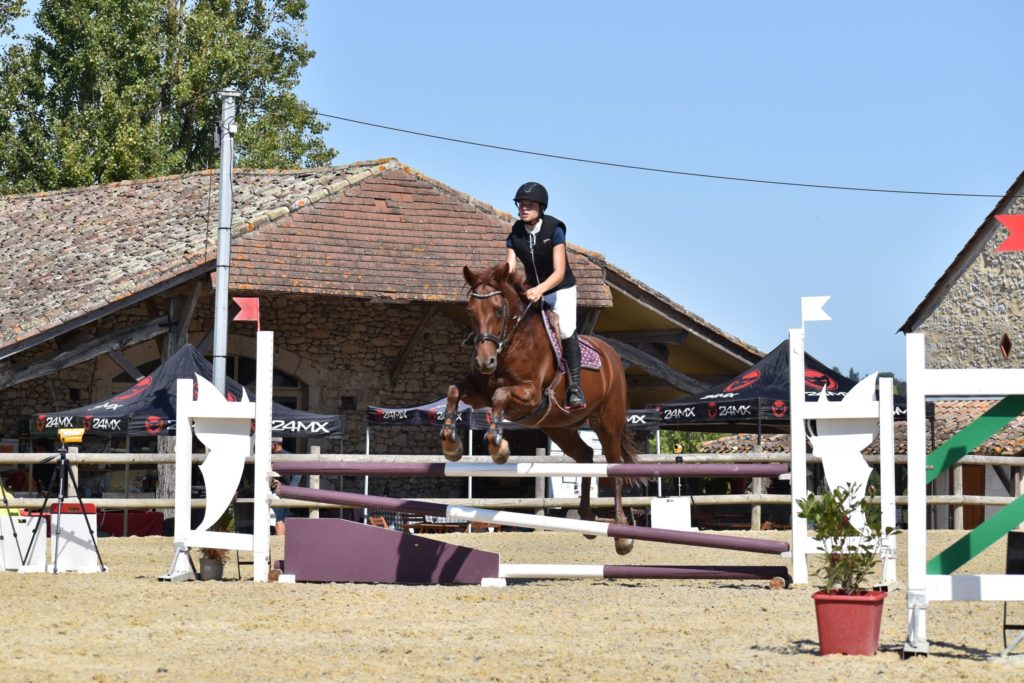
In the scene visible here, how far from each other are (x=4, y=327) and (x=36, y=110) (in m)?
13.9

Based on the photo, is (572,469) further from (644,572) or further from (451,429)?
(451,429)

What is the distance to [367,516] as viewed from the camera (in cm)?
1712

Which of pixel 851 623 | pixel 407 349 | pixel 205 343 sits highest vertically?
pixel 407 349

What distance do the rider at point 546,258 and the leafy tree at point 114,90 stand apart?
864 inches

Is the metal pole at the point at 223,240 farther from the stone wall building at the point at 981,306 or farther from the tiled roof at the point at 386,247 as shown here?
the stone wall building at the point at 981,306

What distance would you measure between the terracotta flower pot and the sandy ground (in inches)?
3.1

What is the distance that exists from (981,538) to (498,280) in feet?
10.9

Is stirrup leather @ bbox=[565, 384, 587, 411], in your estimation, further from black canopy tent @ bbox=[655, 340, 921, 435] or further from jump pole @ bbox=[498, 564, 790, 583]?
black canopy tent @ bbox=[655, 340, 921, 435]

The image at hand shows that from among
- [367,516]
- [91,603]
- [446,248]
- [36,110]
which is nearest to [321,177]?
[446,248]

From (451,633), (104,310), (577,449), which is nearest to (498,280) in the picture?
(577,449)

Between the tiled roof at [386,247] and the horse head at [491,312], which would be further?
the tiled roof at [386,247]

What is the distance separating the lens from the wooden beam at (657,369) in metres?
20.6

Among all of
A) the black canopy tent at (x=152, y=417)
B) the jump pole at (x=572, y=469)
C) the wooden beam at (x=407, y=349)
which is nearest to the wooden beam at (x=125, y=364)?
the black canopy tent at (x=152, y=417)

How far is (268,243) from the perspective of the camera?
1894cm
